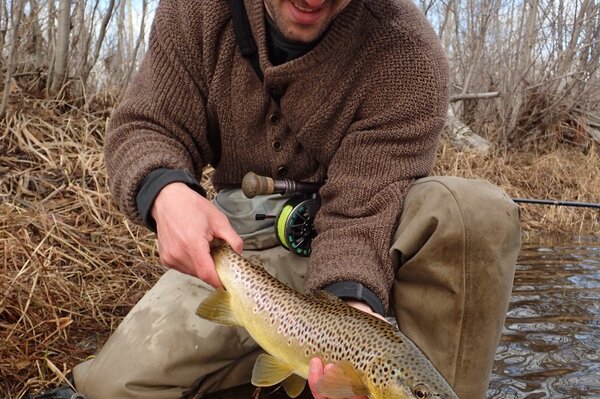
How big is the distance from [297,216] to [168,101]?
748 millimetres

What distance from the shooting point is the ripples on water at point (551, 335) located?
Result: 283 centimetres

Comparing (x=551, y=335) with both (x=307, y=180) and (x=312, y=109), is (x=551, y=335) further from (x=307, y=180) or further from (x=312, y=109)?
(x=312, y=109)

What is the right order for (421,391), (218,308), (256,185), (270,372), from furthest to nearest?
(256,185)
(218,308)
(270,372)
(421,391)

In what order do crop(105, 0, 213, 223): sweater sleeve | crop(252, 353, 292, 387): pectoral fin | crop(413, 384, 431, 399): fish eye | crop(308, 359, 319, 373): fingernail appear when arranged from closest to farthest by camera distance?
crop(413, 384, 431, 399): fish eye → crop(308, 359, 319, 373): fingernail → crop(252, 353, 292, 387): pectoral fin → crop(105, 0, 213, 223): sweater sleeve

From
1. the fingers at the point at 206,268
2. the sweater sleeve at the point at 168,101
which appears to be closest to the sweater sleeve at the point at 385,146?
the fingers at the point at 206,268

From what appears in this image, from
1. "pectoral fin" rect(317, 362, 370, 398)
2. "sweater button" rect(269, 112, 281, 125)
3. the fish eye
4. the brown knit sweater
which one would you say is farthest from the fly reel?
the fish eye

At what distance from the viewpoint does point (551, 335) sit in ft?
11.5

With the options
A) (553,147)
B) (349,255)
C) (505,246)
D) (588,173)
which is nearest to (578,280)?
(505,246)

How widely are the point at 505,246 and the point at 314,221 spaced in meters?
0.78

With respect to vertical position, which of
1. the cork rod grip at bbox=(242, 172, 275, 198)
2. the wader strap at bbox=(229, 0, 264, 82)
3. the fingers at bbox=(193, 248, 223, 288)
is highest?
the wader strap at bbox=(229, 0, 264, 82)

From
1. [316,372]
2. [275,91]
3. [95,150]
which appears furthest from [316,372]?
[95,150]

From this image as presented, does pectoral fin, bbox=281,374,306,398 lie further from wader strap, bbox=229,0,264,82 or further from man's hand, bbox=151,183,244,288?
wader strap, bbox=229,0,264,82

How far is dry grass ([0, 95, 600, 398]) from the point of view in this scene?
9.12 ft

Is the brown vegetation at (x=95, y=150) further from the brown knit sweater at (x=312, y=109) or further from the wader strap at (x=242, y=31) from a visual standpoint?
the wader strap at (x=242, y=31)
